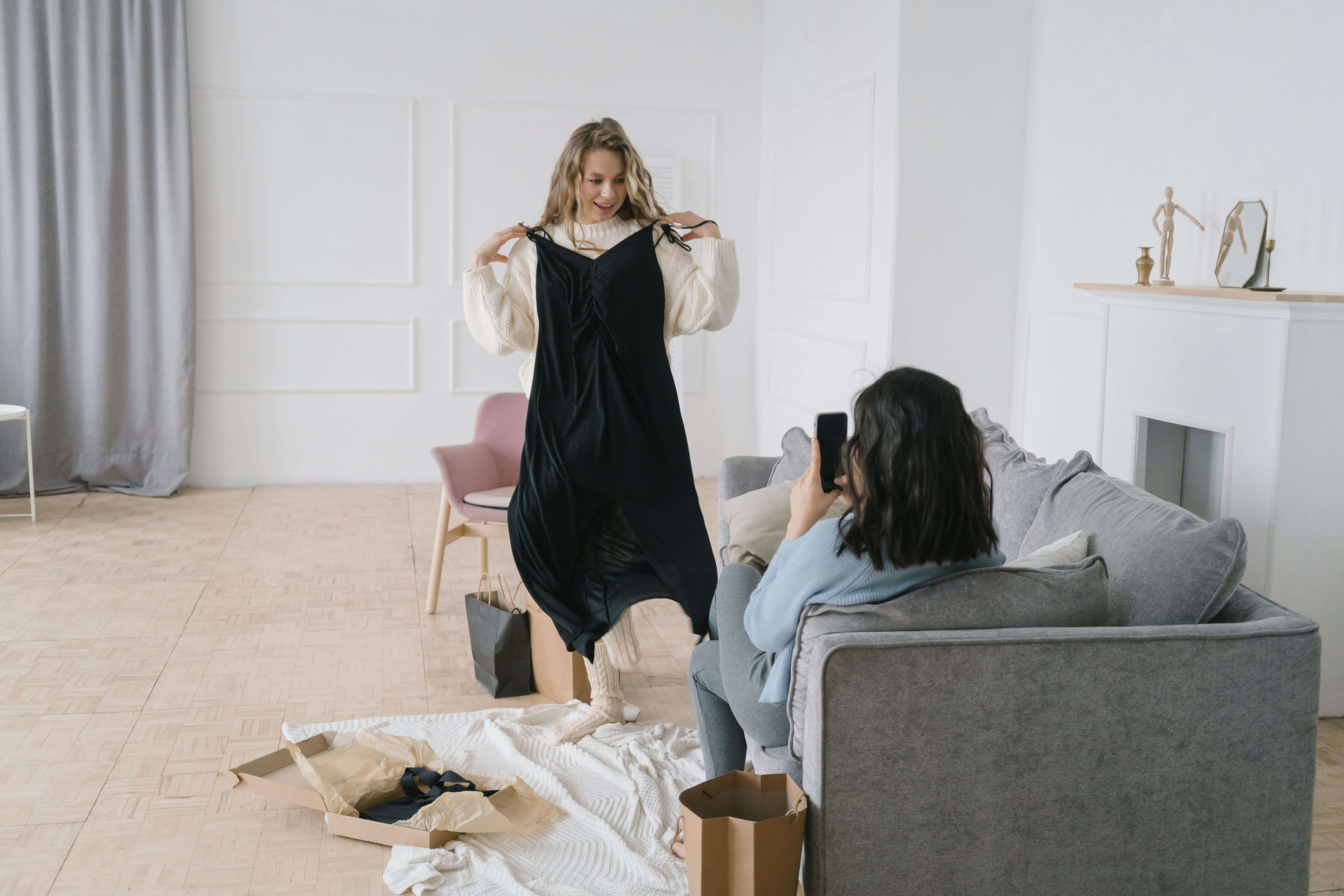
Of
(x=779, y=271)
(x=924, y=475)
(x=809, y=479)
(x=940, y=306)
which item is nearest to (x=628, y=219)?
(x=809, y=479)

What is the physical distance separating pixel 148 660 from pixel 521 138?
3350 mm

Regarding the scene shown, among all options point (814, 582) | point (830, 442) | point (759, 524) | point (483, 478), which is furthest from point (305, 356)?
point (814, 582)

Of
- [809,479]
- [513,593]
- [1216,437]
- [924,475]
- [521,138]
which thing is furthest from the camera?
[521,138]

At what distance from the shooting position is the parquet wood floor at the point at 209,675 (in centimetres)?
205

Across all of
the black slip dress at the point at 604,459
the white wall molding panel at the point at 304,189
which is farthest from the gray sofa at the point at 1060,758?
the white wall molding panel at the point at 304,189

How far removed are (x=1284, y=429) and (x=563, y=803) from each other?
1872 mm

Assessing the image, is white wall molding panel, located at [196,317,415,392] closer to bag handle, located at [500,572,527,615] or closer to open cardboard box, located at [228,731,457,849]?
bag handle, located at [500,572,527,615]

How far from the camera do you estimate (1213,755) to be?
153cm

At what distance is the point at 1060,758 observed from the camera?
1508 mm

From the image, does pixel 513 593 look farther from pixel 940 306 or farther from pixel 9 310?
pixel 9 310

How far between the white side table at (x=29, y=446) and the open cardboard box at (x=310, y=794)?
115 inches

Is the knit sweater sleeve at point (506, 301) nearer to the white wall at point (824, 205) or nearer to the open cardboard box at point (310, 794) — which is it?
the open cardboard box at point (310, 794)

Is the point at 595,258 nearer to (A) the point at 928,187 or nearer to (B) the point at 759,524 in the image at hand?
(B) the point at 759,524

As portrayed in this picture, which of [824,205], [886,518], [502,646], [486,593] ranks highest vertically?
[824,205]
